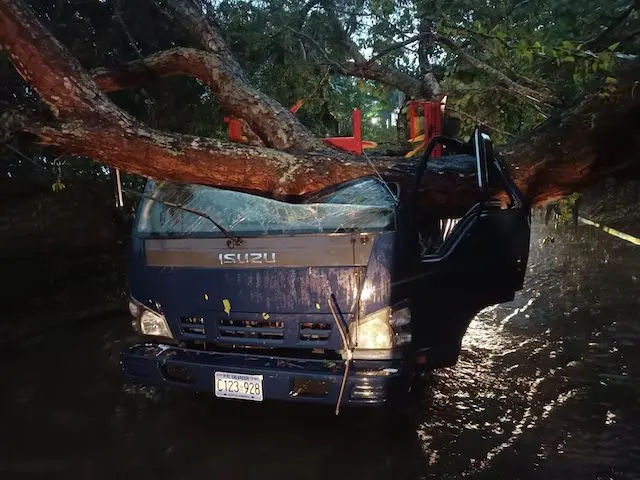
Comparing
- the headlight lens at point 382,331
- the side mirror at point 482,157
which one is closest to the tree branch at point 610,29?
the side mirror at point 482,157

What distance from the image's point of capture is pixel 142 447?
3703mm

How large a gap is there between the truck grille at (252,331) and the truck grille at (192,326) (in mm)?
148

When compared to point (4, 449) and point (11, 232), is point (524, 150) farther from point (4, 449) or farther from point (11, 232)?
point (11, 232)

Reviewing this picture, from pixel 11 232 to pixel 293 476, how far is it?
7284 mm

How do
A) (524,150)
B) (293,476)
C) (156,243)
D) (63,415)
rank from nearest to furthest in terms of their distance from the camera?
(293,476)
(156,243)
(63,415)
(524,150)

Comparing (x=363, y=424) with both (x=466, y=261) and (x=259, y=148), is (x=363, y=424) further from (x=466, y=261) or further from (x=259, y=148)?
(x=259, y=148)

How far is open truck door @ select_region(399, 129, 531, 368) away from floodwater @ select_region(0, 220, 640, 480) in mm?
611

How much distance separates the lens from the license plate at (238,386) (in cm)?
344

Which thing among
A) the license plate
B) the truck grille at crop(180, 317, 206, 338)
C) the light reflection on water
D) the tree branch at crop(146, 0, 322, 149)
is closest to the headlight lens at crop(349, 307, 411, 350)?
the license plate

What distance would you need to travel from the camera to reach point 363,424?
400 cm

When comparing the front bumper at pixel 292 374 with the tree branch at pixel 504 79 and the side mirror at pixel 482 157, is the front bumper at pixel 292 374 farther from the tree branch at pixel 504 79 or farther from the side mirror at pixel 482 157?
the tree branch at pixel 504 79

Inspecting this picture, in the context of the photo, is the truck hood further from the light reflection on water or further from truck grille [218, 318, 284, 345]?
the light reflection on water

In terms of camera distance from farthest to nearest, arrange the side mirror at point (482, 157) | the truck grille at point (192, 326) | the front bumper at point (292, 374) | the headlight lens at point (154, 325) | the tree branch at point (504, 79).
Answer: the tree branch at point (504, 79) < the side mirror at point (482, 157) < the headlight lens at point (154, 325) < the truck grille at point (192, 326) < the front bumper at point (292, 374)

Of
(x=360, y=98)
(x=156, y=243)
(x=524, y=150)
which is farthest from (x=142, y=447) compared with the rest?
(x=360, y=98)
